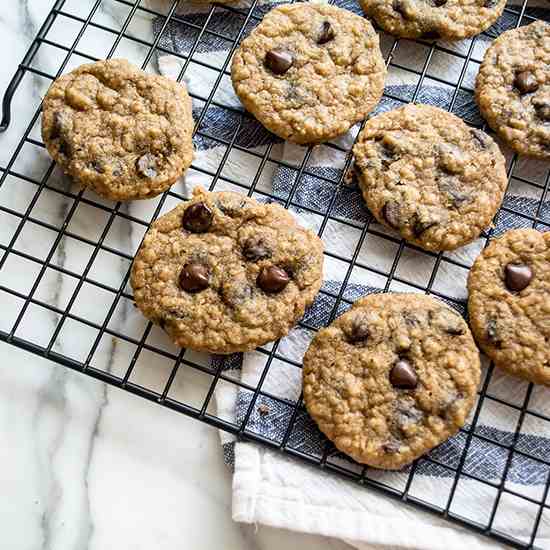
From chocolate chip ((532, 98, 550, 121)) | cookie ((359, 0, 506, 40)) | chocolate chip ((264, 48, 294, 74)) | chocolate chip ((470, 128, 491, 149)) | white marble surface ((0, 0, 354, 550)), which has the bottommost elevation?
white marble surface ((0, 0, 354, 550))

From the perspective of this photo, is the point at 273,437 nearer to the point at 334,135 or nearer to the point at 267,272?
the point at 267,272

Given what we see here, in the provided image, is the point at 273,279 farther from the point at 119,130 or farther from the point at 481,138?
the point at 481,138

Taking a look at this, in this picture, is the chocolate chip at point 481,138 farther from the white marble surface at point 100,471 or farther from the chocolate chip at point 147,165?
the white marble surface at point 100,471

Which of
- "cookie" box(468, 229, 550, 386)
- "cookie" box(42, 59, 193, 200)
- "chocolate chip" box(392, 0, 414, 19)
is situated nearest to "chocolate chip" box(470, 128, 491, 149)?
"cookie" box(468, 229, 550, 386)

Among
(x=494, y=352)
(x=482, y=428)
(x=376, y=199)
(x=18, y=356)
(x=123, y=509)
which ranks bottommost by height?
(x=123, y=509)

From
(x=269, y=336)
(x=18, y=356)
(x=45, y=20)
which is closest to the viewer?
(x=269, y=336)

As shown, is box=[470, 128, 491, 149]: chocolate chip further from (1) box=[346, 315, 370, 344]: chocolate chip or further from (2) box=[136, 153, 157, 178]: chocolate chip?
(2) box=[136, 153, 157, 178]: chocolate chip

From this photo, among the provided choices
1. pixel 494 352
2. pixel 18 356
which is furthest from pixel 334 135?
pixel 18 356
